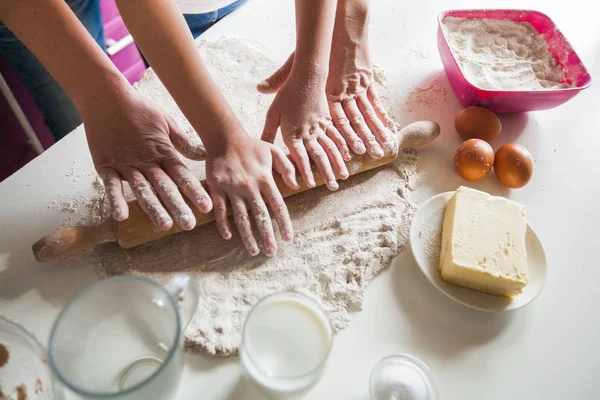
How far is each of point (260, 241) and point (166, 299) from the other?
0.32 metres

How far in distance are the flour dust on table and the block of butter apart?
0.12m

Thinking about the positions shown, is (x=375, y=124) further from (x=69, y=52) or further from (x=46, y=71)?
(x=46, y=71)

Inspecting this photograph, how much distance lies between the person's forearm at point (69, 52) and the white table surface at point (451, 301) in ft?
0.49

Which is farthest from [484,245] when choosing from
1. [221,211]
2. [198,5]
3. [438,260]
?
[198,5]

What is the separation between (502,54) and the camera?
3.80 ft

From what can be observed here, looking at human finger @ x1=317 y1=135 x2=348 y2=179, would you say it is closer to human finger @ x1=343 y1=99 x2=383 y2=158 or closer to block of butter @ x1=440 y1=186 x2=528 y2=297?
human finger @ x1=343 y1=99 x2=383 y2=158

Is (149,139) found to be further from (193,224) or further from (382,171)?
(382,171)

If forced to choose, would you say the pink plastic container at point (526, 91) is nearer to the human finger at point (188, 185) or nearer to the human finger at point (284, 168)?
the human finger at point (284, 168)

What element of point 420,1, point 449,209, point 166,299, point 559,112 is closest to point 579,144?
point 559,112

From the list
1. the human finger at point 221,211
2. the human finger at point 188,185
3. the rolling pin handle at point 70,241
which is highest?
the rolling pin handle at point 70,241

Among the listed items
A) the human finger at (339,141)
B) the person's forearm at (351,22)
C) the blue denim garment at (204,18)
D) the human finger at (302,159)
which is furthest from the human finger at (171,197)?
the blue denim garment at (204,18)

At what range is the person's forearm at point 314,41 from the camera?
1000 millimetres

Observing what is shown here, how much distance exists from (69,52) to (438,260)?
0.86 metres

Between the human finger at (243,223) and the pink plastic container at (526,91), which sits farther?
the pink plastic container at (526,91)
